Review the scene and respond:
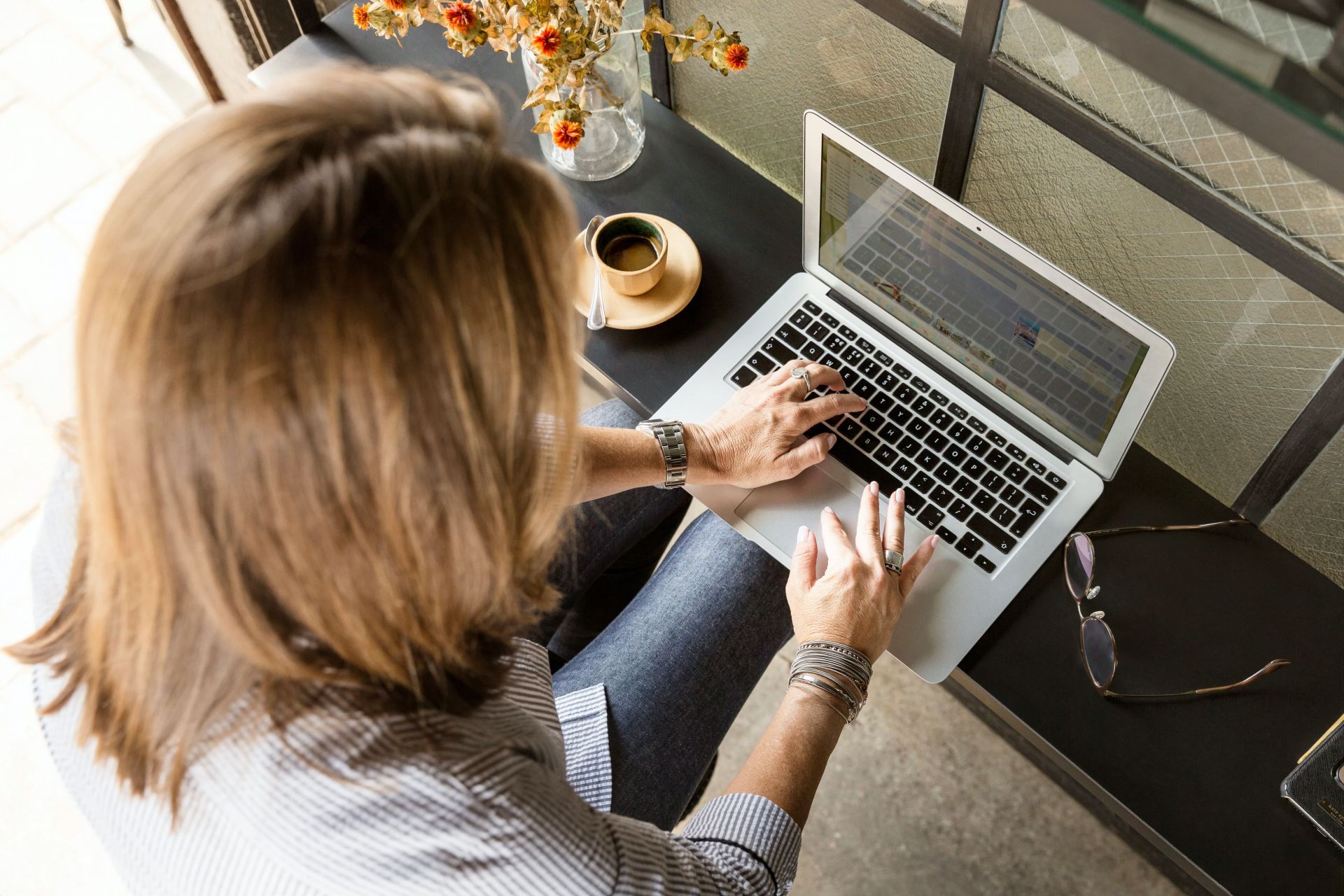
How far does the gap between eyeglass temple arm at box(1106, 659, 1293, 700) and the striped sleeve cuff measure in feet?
1.20

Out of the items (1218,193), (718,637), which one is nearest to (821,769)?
(718,637)

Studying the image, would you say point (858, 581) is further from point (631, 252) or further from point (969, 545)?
point (631, 252)

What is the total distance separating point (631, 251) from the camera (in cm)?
123

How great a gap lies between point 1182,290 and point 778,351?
43cm

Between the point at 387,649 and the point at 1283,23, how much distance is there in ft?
2.24

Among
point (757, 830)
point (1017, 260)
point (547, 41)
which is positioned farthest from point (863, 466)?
point (547, 41)

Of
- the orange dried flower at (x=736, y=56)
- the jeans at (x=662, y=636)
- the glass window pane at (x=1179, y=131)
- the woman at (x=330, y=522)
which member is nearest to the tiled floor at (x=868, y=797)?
the jeans at (x=662, y=636)

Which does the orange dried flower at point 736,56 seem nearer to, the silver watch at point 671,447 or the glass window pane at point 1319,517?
the silver watch at point 671,447

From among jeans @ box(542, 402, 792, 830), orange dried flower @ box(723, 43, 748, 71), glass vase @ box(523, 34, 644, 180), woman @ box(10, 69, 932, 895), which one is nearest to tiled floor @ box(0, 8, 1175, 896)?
jeans @ box(542, 402, 792, 830)

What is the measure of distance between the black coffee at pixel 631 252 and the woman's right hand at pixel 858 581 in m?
0.38

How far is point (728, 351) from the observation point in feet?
4.01

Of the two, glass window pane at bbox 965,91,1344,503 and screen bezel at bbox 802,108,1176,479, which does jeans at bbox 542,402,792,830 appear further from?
glass window pane at bbox 965,91,1344,503

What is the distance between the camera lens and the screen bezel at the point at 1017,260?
0.91m

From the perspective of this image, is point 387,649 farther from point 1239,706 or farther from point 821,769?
point 1239,706
